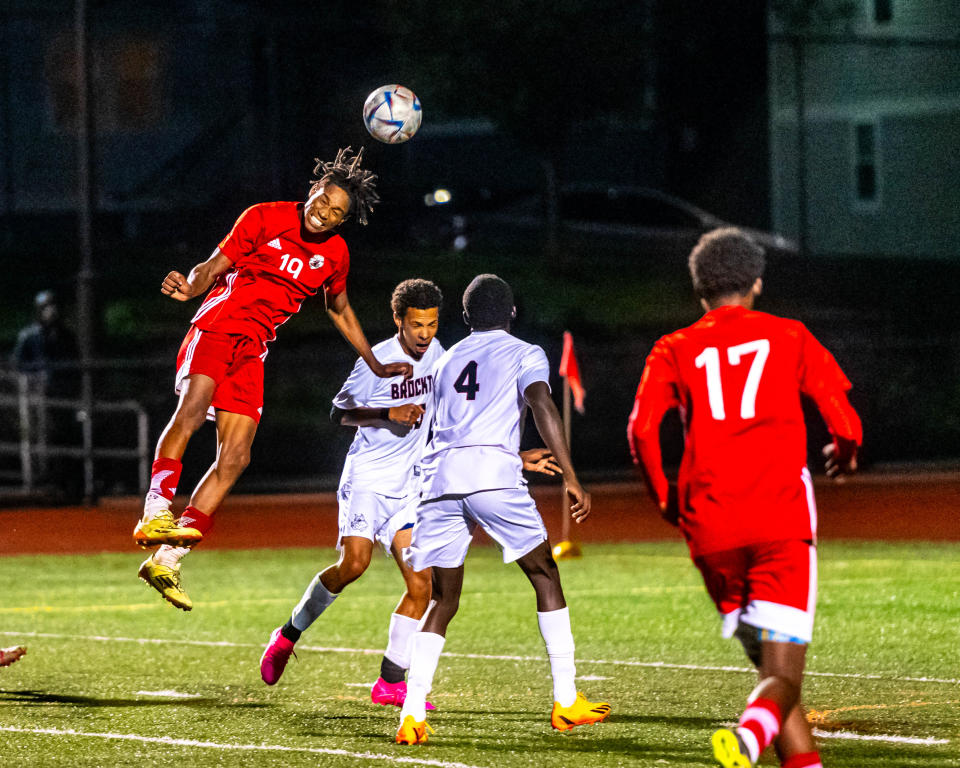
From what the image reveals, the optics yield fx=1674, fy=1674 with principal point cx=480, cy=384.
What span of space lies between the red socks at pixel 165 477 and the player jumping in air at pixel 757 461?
352cm

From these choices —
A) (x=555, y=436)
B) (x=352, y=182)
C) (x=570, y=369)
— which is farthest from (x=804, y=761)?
(x=570, y=369)

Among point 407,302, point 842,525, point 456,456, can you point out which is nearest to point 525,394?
point 456,456

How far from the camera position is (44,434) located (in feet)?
80.9

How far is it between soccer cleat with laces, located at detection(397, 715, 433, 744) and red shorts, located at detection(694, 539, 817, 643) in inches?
91.0

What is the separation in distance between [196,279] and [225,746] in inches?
98.1

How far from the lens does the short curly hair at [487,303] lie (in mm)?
8055

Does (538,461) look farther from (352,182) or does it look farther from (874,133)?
(874,133)

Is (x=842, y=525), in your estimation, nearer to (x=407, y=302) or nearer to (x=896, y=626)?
(x=896, y=626)

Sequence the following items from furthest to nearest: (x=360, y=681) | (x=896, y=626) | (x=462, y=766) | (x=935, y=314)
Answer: (x=935, y=314) < (x=896, y=626) < (x=360, y=681) < (x=462, y=766)

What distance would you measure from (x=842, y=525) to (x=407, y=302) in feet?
45.5

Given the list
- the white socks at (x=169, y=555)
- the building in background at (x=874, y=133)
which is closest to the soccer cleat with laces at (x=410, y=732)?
the white socks at (x=169, y=555)

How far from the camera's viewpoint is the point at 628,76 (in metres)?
37.3

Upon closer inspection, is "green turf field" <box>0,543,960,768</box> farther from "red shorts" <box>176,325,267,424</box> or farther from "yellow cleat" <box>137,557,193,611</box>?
"red shorts" <box>176,325,267,424</box>

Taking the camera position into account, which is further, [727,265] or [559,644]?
[559,644]
